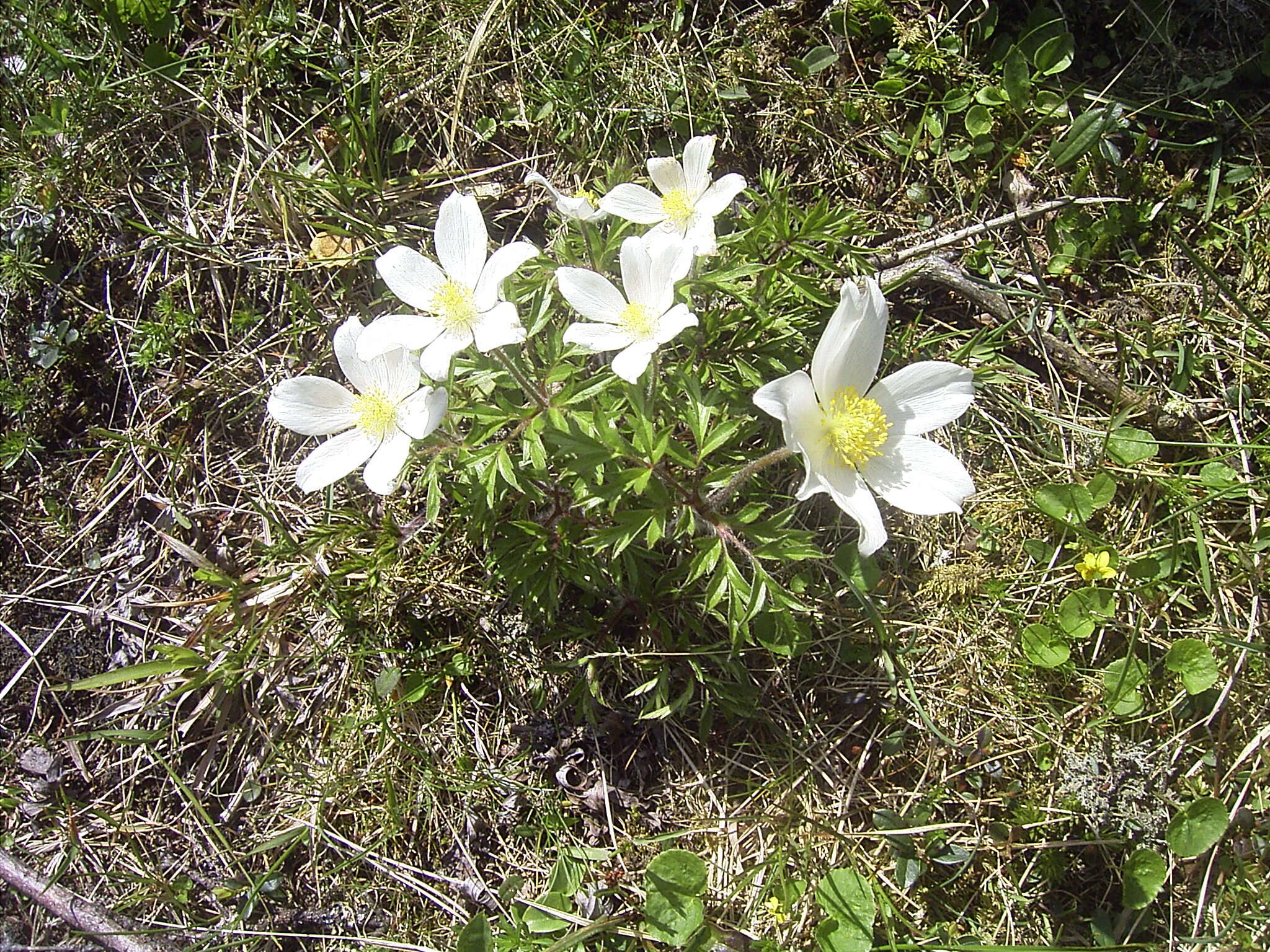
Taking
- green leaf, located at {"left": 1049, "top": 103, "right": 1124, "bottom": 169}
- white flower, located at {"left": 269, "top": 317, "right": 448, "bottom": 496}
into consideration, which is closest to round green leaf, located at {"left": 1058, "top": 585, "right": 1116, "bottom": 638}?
green leaf, located at {"left": 1049, "top": 103, "right": 1124, "bottom": 169}

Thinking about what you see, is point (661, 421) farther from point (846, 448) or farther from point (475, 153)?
point (475, 153)

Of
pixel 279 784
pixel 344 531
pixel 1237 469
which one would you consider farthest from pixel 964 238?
pixel 279 784

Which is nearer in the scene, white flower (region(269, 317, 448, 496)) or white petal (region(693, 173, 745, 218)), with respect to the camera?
white flower (region(269, 317, 448, 496))

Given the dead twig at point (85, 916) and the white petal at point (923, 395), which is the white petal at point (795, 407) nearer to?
the white petal at point (923, 395)

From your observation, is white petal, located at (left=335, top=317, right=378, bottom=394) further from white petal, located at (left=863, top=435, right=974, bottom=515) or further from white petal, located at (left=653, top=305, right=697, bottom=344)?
white petal, located at (left=863, top=435, right=974, bottom=515)

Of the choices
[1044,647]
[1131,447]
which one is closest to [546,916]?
[1044,647]

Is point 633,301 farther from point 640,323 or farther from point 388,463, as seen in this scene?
point 388,463
